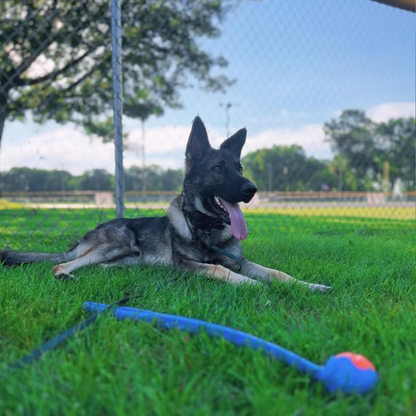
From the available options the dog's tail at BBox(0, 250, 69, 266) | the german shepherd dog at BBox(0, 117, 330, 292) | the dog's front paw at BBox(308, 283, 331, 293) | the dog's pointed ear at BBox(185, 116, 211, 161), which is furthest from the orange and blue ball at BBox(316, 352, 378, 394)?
the dog's tail at BBox(0, 250, 69, 266)

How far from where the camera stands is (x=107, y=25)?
10250mm

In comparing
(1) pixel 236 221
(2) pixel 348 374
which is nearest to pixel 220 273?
(1) pixel 236 221

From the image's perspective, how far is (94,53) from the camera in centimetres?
1112

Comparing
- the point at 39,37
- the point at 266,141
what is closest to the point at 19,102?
the point at 39,37

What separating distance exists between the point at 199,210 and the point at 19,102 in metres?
8.67

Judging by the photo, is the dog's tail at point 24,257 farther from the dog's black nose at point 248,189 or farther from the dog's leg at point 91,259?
the dog's black nose at point 248,189

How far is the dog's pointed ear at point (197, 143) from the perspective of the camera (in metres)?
3.46

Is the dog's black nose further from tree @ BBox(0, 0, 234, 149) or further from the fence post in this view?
tree @ BBox(0, 0, 234, 149)

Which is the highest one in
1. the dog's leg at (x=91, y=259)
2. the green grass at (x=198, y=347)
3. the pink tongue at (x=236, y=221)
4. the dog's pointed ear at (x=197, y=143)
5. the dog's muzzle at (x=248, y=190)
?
the dog's pointed ear at (x=197, y=143)

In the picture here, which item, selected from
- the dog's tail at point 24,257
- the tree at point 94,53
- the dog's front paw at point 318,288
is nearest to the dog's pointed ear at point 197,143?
the dog's tail at point 24,257

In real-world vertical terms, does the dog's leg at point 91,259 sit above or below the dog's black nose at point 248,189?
below

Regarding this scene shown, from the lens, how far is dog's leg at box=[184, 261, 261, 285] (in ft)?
8.50

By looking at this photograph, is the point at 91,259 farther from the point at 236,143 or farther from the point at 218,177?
the point at 236,143

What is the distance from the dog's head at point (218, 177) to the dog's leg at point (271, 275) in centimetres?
27
